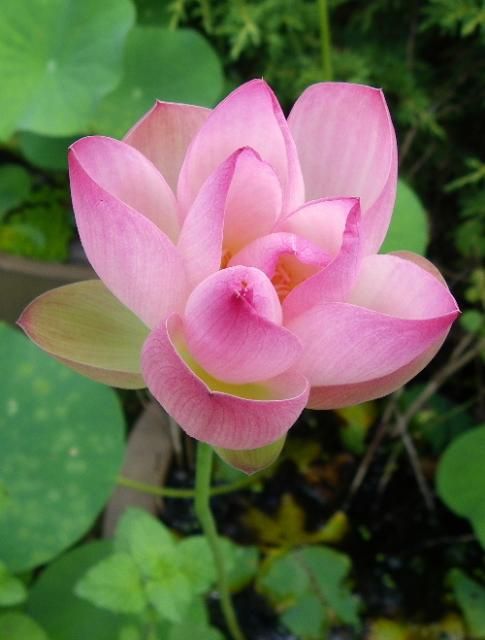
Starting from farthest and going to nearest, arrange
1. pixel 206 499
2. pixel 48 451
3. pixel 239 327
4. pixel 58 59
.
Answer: pixel 58 59
pixel 48 451
pixel 206 499
pixel 239 327

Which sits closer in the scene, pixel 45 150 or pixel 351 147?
pixel 351 147

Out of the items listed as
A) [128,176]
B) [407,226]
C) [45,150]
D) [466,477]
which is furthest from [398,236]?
[45,150]

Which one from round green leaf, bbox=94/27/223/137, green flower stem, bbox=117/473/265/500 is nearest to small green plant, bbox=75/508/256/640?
green flower stem, bbox=117/473/265/500

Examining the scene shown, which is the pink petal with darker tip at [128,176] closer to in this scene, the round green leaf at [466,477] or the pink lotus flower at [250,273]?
the pink lotus flower at [250,273]

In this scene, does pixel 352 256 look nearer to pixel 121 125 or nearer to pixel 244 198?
pixel 244 198

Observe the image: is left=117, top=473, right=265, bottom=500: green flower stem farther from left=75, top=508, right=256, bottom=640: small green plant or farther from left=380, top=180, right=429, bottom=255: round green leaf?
left=380, top=180, right=429, bottom=255: round green leaf

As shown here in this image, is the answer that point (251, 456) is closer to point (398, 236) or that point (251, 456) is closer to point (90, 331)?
point (90, 331)
